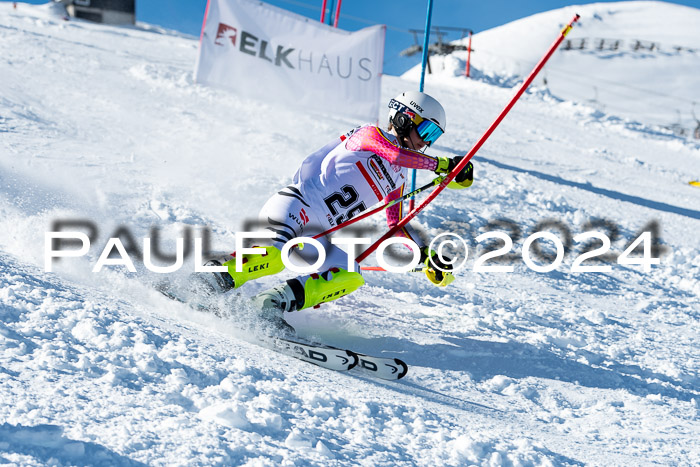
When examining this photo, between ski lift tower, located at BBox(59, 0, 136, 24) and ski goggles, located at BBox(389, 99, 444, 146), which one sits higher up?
ski lift tower, located at BBox(59, 0, 136, 24)

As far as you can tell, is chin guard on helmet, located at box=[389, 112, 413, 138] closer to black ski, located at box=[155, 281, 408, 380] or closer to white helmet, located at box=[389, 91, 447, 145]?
white helmet, located at box=[389, 91, 447, 145]

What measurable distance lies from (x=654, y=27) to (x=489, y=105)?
67053mm

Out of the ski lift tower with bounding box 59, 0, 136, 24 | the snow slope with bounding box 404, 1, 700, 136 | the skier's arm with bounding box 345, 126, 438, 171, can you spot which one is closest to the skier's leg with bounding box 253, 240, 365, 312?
the skier's arm with bounding box 345, 126, 438, 171

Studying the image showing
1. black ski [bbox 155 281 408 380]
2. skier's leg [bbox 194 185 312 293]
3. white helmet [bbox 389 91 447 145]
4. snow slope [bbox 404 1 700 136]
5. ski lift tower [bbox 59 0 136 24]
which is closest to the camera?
black ski [bbox 155 281 408 380]

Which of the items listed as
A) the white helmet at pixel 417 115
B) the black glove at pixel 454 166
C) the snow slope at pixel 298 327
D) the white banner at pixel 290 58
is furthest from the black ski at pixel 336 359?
the white banner at pixel 290 58

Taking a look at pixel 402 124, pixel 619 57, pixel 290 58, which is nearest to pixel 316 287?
pixel 402 124

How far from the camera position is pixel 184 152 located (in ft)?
27.0

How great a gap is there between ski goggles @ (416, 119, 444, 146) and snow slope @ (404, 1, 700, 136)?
35634 mm

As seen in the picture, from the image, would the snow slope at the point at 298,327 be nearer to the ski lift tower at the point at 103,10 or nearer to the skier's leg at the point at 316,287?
the skier's leg at the point at 316,287

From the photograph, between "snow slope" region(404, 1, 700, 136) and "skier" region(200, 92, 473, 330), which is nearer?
"skier" region(200, 92, 473, 330)

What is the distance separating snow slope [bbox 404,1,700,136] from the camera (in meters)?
51.2

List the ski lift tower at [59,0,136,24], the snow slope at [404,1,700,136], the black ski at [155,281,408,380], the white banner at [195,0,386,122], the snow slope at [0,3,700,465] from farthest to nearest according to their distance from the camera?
1. the snow slope at [404,1,700,136]
2. the ski lift tower at [59,0,136,24]
3. the white banner at [195,0,386,122]
4. the black ski at [155,281,408,380]
5. the snow slope at [0,3,700,465]

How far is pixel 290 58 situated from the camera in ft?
30.9

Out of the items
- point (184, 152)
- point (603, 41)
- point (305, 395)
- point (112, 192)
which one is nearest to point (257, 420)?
point (305, 395)
